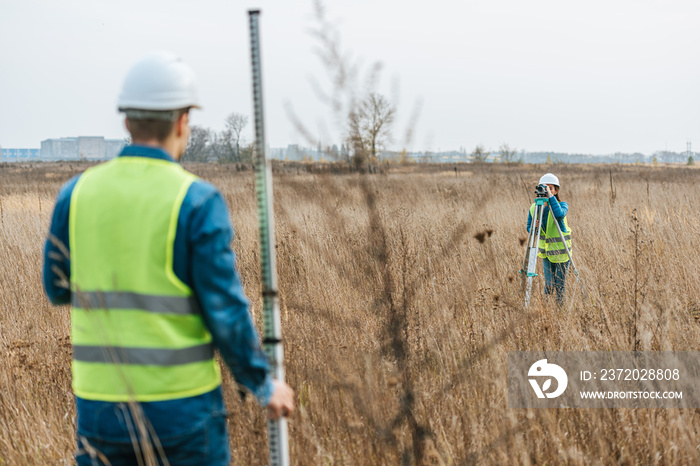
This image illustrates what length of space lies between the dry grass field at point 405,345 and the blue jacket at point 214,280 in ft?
1.01

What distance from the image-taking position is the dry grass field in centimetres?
206

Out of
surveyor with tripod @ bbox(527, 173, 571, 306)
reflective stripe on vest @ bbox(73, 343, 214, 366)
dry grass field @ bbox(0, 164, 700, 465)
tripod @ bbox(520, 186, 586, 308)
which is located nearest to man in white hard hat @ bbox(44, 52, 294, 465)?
reflective stripe on vest @ bbox(73, 343, 214, 366)

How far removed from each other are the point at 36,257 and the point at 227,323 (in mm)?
6664

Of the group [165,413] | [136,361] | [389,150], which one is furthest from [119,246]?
[389,150]

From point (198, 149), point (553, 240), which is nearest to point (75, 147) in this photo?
point (198, 149)

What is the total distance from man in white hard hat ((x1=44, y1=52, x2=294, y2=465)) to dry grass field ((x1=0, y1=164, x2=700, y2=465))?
364 mm

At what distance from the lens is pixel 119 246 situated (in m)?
1.42

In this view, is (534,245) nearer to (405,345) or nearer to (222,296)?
(405,345)

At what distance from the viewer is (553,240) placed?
17.8ft

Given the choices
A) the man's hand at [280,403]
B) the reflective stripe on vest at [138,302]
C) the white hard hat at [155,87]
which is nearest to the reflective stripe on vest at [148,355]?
the reflective stripe on vest at [138,302]

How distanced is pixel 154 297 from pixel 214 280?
0.18 metres

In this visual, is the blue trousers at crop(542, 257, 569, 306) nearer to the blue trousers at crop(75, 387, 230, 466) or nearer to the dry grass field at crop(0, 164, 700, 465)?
the dry grass field at crop(0, 164, 700, 465)

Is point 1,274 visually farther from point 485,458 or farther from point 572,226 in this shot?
point 572,226

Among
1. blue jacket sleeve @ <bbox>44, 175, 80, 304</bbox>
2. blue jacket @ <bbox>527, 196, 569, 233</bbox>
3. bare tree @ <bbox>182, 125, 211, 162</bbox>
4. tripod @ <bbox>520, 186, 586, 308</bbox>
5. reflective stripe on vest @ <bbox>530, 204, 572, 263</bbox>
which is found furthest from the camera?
bare tree @ <bbox>182, 125, 211, 162</bbox>
